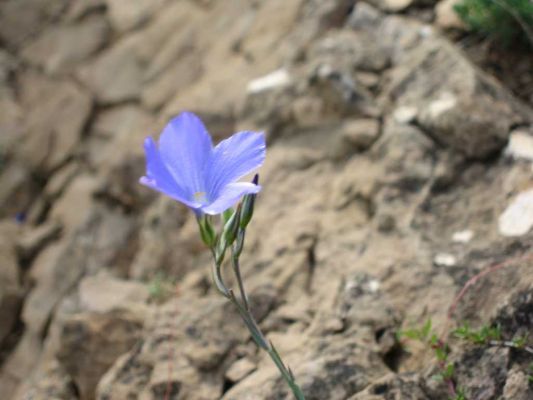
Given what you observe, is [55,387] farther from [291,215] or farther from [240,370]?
[291,215]

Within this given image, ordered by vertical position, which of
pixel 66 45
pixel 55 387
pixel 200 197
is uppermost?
pixel 200 197

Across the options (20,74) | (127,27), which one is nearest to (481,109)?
(127,27)

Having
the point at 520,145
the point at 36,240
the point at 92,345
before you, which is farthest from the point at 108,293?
the point at 520,145

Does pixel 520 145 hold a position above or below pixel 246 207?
below

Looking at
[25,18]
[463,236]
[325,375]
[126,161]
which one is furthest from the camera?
[25,18]

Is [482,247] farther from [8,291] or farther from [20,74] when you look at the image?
[20,74]

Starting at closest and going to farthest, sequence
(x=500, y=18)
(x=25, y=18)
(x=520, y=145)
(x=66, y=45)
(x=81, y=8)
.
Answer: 1. (x=520, y=145)
2. (x=500, y=18)
3. (x=66, y=45)
4. (x=81, y=8)
5. (x=25, y=18)

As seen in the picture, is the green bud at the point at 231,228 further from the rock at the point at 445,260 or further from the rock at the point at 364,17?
the rock at the point at 364,17

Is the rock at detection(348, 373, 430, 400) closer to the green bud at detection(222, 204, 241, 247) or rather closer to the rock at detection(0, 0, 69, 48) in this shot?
the green bud at detection(222, 204, 241, 247)
